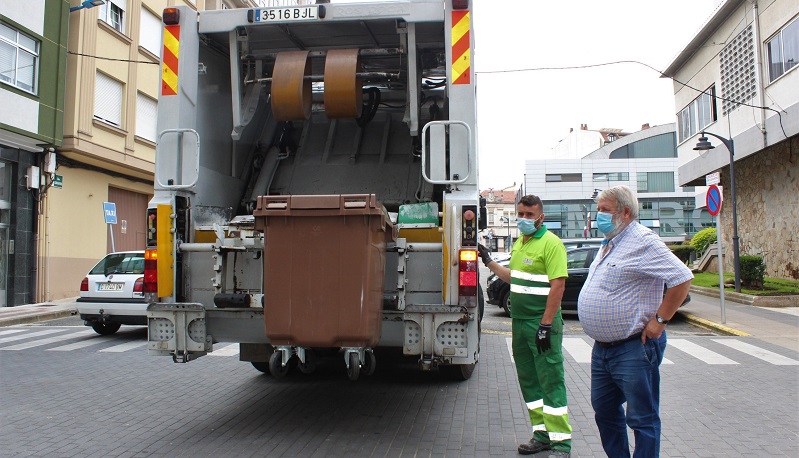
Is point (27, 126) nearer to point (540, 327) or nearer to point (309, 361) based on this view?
point (309, 361)

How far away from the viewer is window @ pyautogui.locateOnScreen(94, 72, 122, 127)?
57.8ft

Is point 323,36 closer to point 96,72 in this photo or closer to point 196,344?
point 196,344

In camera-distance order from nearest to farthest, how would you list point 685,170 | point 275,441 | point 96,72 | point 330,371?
point 275,441, point 330,371, point 96,72, point 685,170

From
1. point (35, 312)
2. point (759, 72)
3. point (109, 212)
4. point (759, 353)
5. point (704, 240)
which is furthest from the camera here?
point (704, 240)

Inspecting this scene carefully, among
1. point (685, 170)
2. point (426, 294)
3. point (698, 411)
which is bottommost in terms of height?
point (698, 411)

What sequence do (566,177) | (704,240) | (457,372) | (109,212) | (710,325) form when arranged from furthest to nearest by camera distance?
1. (566,177)
2. (704,240)
3. (109,212)
4. (710,325)
5. (457,372)

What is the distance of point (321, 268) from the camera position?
409 cm

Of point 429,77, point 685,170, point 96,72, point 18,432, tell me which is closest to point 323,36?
point 429,77

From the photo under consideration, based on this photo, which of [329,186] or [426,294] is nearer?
[426,294]

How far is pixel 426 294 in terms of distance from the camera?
14.9 ft

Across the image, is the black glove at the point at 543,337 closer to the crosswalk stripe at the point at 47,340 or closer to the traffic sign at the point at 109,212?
the crosswalk stripe at the point at 47,340

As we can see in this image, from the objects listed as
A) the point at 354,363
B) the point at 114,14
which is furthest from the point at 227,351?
the point at 114,14

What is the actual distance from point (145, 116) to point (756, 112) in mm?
19082

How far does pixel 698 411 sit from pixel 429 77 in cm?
407
